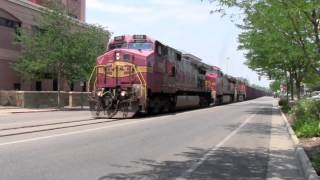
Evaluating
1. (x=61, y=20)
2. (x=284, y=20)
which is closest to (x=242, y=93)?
(x=61, y=20)

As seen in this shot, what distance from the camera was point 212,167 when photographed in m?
11.9

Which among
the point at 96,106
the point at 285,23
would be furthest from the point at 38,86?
the point at 285,23

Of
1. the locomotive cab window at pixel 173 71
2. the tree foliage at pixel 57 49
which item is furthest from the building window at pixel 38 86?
the locomotive cab window at pixel 173 71

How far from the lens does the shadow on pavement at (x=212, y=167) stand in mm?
10547

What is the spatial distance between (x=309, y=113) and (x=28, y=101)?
30225 millimetres

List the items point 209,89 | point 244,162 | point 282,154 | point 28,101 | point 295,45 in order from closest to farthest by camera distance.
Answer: point 244,162 < point 282,154 < point 295,45 < point 28,101 < point 209,89

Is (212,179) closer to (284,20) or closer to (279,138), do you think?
(279,138)

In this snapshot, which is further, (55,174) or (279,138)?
(279,138)

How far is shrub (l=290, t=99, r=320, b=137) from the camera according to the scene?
18.5m

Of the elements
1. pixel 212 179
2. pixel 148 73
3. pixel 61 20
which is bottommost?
pixel 212 179

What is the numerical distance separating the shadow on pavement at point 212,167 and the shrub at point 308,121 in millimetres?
4060

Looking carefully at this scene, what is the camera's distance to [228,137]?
19125 millimetres

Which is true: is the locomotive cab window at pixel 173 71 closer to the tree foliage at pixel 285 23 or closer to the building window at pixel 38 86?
the tree foliage at pixel 285 23

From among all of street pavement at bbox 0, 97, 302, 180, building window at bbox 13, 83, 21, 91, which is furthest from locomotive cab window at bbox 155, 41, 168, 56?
building window at bbox 13, 83, 21, 91
